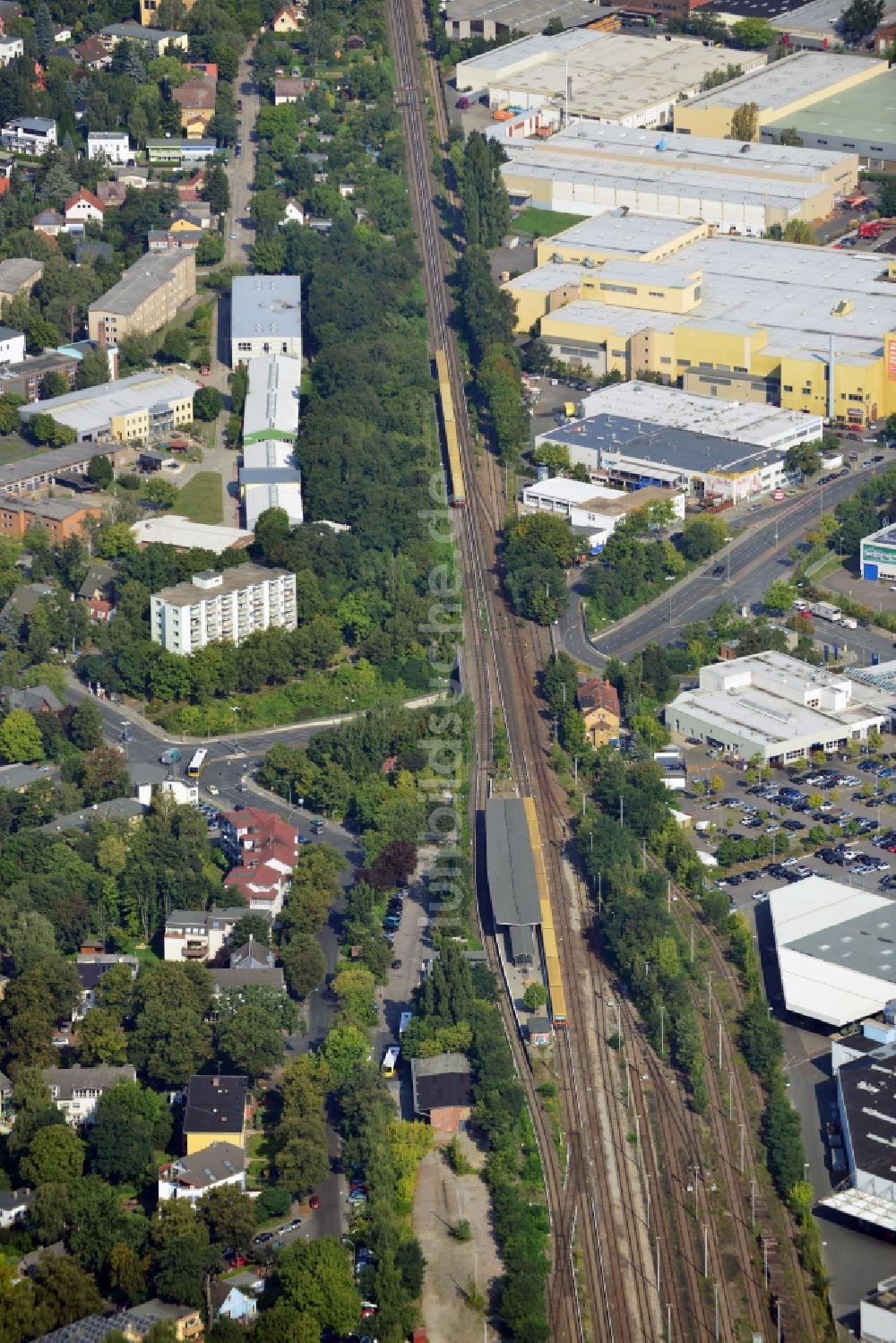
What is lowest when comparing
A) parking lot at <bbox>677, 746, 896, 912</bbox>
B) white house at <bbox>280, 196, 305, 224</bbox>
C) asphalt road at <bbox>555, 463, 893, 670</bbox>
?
parking lot at <bbox>677, 746, 896, 912</bbox>

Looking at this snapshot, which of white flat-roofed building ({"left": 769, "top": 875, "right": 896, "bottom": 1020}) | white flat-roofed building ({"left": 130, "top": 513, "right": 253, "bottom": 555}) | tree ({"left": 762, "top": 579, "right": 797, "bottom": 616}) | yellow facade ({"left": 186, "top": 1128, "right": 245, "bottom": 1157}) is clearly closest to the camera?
yellow facade ({"left": 186, "top": 1128, "right": 245, "bottom": 1157})

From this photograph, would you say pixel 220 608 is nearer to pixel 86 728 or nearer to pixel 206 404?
pixel 86 728

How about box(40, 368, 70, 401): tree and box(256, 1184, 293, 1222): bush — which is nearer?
box(256, 1184, 293, 1222): bush

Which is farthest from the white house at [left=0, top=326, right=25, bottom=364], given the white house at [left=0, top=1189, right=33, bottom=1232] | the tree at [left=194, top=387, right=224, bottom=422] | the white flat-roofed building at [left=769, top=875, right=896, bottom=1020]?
the white house at [left=0, top=1189, right=33, bottom=1232]

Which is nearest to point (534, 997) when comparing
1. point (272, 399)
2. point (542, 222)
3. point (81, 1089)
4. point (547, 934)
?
point (547, 934)

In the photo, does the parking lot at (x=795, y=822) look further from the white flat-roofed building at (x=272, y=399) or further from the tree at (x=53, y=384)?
the tree at (x=53, y=384)

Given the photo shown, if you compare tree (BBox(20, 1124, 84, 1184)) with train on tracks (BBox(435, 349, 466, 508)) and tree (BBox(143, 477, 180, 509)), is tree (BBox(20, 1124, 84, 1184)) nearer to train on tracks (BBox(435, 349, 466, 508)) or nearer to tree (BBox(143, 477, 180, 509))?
tree (BBox(143, 477, 180, 509))
